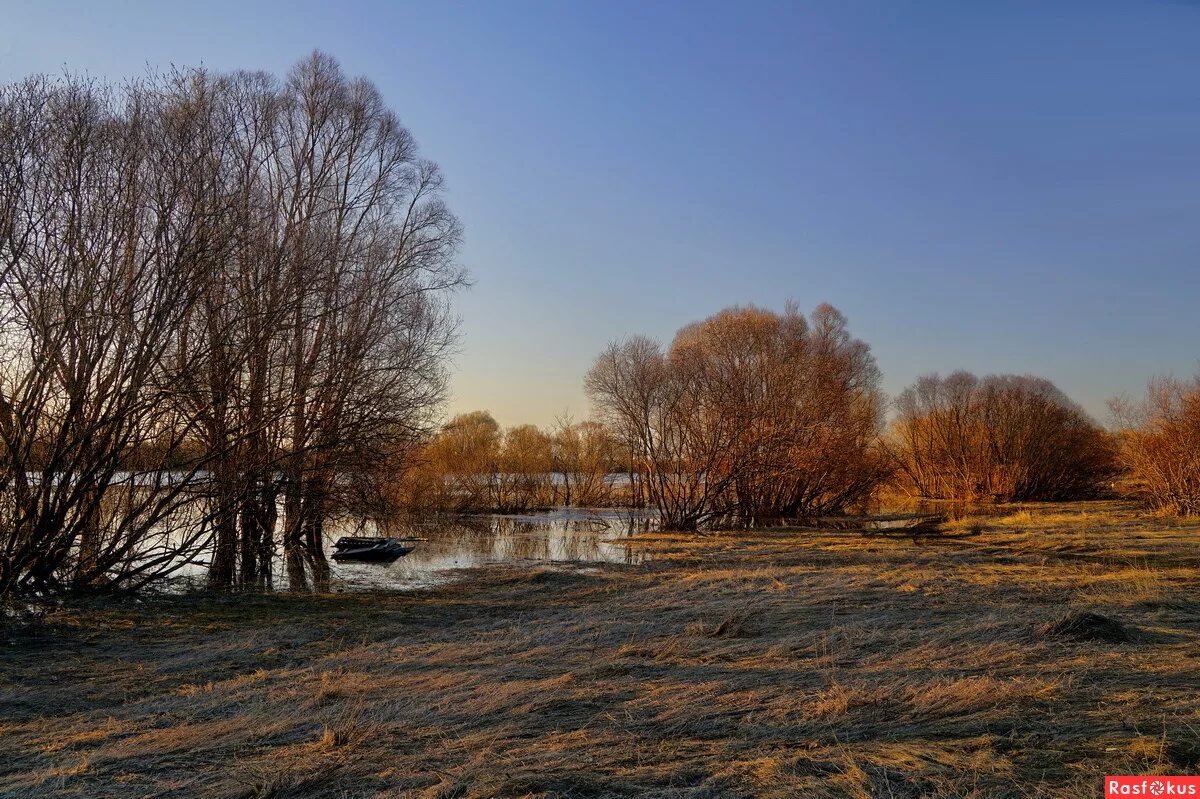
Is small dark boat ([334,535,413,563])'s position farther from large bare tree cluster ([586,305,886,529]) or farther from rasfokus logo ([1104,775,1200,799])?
rasfokus logo ([1104,775,1200,799])

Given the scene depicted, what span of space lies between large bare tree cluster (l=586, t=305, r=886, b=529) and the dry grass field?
16422mm

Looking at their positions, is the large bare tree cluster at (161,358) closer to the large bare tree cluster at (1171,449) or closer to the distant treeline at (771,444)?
the distant treeline at (771,444)

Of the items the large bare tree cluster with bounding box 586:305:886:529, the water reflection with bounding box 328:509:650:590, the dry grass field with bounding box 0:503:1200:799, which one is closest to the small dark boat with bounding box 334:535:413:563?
the water reflection with bounding box 328:509:650:590

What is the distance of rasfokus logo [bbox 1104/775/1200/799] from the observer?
3.80 meters

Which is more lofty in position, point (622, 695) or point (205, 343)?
point (205, 343)

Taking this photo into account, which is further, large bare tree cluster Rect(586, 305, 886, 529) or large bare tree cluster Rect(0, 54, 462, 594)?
large bare tree cluster Rect(586, 305, 886, 529)

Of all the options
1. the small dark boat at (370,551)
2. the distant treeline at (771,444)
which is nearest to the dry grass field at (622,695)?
the small dark boat at (370,551)

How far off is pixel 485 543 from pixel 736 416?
1038 centimetres

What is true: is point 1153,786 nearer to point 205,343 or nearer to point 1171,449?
point 205,343

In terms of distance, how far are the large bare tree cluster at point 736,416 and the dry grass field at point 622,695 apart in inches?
647

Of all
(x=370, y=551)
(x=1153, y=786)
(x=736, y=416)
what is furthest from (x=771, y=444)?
(x=1153, y=786)

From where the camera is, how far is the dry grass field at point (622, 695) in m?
4.20

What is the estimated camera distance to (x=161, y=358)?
11055mm

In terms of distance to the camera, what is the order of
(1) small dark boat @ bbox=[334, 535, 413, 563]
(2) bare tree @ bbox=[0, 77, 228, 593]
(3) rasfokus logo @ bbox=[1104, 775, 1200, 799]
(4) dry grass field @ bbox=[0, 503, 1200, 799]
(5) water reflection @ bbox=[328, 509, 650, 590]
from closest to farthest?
(3) rasfokus logo @ bbox=[1104, 775, 1200, 799] < (4) dry grass field @ bbox=[0, 503, 1200, 799] < (2) bare tree @ bbox=[0, 77, 228, 593] < (5) water reflection @ bbox=[328, 509, 650, 590] < (1) small dark boat @ bbox=[334, 535, 413, 563]
